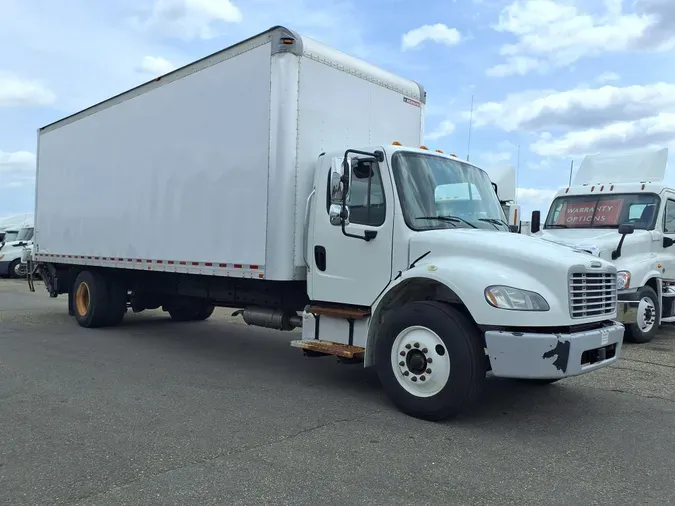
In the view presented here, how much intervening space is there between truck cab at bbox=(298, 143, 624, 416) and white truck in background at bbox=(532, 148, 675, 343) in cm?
387

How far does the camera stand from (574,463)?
13.7 feet

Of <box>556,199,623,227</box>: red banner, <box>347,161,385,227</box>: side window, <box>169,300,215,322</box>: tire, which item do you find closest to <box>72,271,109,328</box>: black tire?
<box>169,300,215,322</box>: tire

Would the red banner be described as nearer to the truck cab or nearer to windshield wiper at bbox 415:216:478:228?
the truck cab

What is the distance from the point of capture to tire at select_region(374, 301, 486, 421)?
483 centimetres

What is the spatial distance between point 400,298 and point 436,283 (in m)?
0.52

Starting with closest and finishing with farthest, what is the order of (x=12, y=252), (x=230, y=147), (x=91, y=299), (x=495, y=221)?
(x=495, y=221) → (x=230, y=147) → (x=91, y=299) → (x=12, y=252)

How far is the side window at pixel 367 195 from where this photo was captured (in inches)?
225

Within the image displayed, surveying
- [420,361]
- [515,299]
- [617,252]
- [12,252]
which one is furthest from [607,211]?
[12,252]

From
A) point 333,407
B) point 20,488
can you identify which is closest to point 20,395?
point 20,488

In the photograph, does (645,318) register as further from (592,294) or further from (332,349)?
(332,349)

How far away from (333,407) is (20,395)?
3033 millimetres

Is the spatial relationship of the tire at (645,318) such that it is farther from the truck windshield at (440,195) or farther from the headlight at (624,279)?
the truck windshield at (440,195)

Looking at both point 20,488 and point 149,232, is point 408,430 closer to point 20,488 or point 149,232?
point 20,488

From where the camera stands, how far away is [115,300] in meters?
10.2
